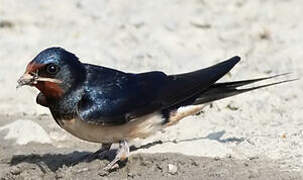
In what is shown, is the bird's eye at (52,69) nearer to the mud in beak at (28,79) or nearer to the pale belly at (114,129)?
the mud in beak at (28,79)

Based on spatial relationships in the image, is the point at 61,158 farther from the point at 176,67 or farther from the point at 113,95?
the point at 176,67

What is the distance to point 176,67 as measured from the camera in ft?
22.9

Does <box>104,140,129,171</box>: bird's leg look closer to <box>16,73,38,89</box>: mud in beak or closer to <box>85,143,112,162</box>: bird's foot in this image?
<box>85,143,112,162</box>: bird's foot

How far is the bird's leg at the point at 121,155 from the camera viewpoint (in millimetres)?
5105

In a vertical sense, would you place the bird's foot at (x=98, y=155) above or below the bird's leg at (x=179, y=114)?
below

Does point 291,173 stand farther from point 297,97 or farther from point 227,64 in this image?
point 297,97

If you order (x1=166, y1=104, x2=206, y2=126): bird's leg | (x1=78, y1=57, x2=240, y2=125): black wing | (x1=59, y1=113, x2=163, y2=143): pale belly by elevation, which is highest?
(x1=78, y1=57, x2=240, y2=125): black wing

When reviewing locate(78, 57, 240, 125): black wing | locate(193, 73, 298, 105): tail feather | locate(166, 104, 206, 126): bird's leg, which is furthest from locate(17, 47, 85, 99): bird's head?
locate(193, 73, 298, 105): tail feather

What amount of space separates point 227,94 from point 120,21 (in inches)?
101

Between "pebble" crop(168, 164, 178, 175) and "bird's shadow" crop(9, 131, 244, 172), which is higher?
"bird's shadow" crop(9, 131, 244, 172)

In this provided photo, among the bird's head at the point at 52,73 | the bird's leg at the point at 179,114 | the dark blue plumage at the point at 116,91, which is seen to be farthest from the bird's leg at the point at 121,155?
the bird's head at the point at 52,73

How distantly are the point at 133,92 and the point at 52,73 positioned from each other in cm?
51

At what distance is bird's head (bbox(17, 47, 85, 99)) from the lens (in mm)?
4844

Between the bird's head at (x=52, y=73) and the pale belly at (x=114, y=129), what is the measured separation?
0.62 feet
